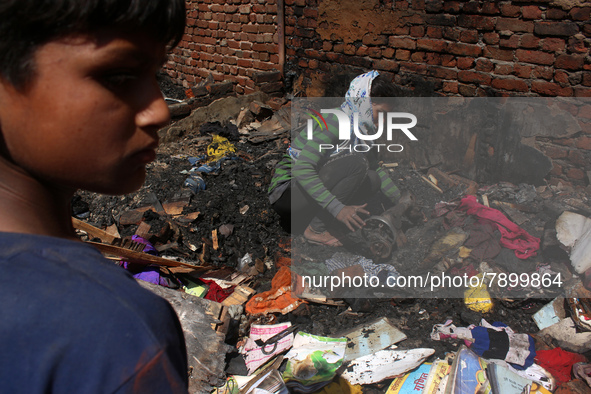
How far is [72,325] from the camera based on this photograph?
1.65 ft

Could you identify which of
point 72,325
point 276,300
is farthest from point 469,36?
point 72,325

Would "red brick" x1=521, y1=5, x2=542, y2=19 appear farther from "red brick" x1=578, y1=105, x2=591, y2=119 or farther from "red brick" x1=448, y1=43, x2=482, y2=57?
"red brick" x1=578, y1=105, x2=591, y2=119

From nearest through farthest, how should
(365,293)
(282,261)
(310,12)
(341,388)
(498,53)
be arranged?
(341,388) → (365,293) → (282,261) → (498,53) → (310,12)

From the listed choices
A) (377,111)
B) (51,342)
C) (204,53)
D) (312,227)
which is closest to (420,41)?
(377,111)

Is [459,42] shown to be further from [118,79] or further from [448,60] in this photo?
[118,79]

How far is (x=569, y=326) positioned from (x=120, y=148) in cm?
347

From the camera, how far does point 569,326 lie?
116 inches

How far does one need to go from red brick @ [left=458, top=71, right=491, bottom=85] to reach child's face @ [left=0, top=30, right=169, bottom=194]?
14.5 feet

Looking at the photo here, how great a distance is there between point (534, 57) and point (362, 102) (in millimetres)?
1789

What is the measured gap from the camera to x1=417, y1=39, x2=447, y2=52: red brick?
14.7 ft

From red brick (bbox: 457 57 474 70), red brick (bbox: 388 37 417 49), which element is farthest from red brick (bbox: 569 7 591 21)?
red brick (bbox: 388 37 417 49)

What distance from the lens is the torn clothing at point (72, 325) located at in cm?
49

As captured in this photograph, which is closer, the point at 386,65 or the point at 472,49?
the point at 472,49

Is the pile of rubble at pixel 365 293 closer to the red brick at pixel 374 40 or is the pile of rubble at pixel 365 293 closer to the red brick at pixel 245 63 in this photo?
the red brick at pixel 374 40
